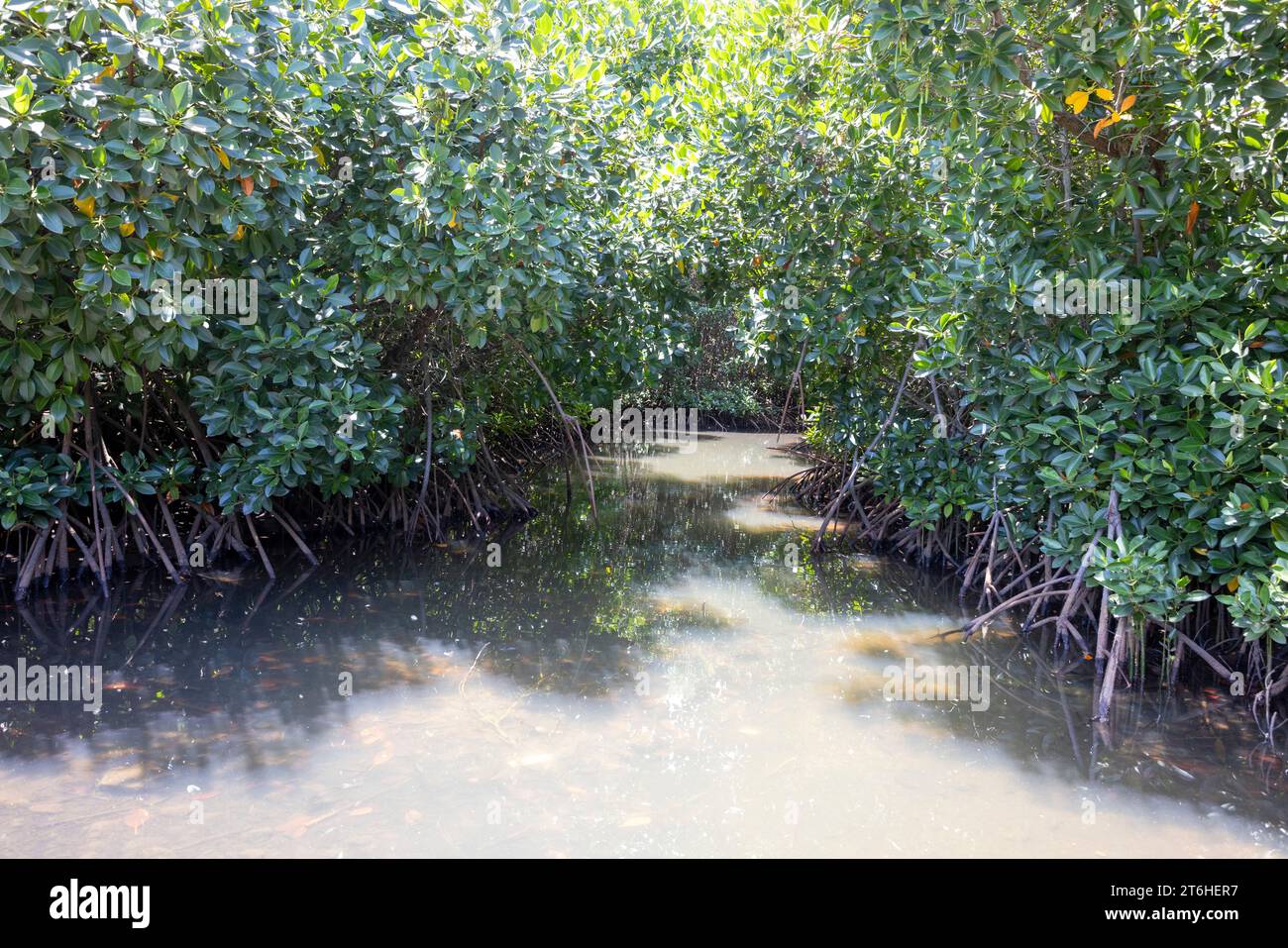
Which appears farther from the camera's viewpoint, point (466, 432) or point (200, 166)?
point (466, 432)

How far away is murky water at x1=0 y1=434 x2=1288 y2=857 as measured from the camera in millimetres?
3408

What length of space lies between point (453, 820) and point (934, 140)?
5101 millimetres

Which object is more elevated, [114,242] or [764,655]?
[114,242]

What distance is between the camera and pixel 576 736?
14.0ft

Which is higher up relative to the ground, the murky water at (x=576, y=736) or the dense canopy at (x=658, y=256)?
the dense canopy at (x=658, y=256)

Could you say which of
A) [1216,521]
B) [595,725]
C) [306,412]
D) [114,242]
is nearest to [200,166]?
[114,242]

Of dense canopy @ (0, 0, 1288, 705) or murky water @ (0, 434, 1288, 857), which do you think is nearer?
murky water @ (0, 434, 1288, 857)

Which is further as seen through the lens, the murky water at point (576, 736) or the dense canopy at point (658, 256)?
the dense canopy at point (658, 256)

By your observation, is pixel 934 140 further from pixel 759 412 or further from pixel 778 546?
pixel 759 412

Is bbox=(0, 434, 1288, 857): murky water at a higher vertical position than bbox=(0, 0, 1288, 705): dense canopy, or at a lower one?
lower

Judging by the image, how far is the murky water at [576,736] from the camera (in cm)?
341

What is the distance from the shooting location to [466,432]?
26.3 ft

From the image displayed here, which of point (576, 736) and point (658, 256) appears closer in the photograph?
point (576, 736)

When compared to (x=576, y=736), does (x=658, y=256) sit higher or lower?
higher
